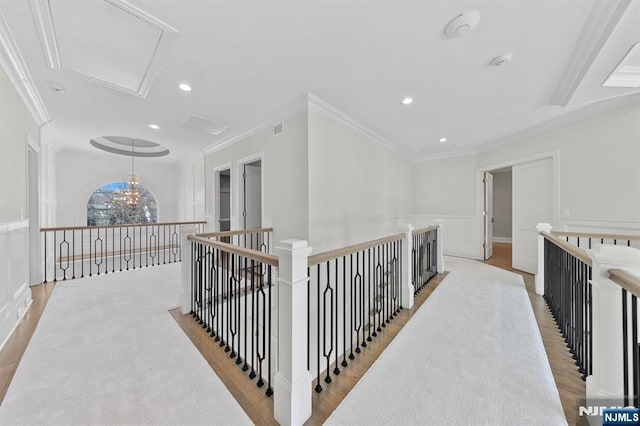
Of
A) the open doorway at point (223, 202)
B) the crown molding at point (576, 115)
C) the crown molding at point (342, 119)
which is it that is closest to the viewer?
the crown molding at point (576, 115)

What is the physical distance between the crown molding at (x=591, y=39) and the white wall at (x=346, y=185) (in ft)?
8.54

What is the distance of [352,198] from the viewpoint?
4121mm

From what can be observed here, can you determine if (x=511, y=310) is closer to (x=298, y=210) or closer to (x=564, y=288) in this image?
(x=564, y=288)

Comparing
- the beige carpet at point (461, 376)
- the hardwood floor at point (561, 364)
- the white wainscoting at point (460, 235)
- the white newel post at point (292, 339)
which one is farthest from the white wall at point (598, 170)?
the white newel post at point (292, 339)

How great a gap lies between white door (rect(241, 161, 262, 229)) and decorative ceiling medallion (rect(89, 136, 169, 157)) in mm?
3154

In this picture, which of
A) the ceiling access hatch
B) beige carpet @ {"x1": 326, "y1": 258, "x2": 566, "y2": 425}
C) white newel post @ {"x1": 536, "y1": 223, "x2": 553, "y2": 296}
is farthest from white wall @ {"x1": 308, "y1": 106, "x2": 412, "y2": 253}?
white newel post @ {"x1": 536, "y1": 223, "x2": 553, "y2": 296}

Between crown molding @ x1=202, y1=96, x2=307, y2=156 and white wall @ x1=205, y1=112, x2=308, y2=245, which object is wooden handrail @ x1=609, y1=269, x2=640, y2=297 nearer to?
white wall @ x1=205, y1=112, x2=308, y2=245

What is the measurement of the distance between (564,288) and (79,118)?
22.4ft

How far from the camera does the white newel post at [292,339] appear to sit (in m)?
1.34

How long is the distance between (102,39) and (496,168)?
6604 mm

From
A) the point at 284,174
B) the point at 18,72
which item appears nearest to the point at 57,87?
the point at 18,72

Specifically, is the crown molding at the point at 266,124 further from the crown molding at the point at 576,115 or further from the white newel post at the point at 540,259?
the crown molding at the point at 576,115

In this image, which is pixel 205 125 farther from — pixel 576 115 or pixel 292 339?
pixel 576 115

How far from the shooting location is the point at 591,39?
204cm
